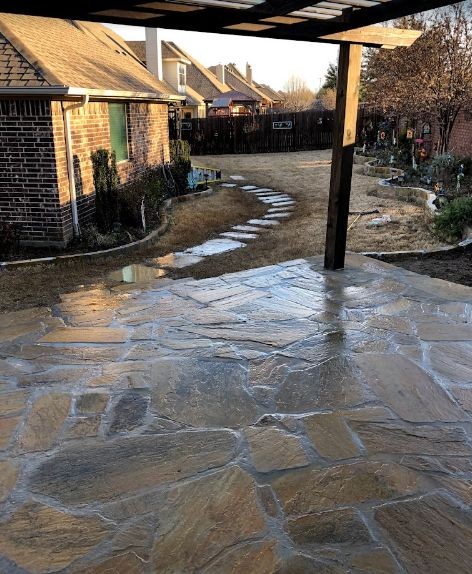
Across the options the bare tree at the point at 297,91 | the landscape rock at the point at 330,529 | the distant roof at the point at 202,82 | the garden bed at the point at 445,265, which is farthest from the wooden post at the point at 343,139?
the bare tree at the point at 297,91

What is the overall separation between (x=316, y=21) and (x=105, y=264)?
14.2 ft

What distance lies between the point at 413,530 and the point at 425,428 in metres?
0.75

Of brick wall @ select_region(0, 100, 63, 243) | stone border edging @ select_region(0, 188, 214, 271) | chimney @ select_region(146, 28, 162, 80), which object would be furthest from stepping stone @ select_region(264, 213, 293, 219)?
chimney @ select_region(146, 28, 162, 80)

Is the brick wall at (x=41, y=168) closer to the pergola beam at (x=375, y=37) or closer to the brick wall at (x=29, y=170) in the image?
the brick wall at (x=29, y=170)

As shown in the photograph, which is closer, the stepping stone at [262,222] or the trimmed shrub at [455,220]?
the trimmed shrub at [455,220]

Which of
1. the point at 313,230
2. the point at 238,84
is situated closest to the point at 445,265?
the point at 313,230

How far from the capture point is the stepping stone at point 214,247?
779 cm

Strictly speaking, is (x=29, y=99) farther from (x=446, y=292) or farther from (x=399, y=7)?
(x=446, y=292)

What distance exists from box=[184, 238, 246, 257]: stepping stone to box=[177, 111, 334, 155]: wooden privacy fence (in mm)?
15743

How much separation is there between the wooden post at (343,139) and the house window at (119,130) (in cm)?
631

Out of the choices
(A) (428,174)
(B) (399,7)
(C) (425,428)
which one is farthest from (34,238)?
(A) (428,174)

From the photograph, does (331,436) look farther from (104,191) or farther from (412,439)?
(104,191)

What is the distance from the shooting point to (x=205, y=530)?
6.37 ft

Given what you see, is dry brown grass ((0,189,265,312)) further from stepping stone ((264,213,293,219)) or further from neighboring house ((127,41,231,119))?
neighboring house ((127,41,231,119))
